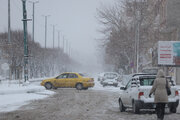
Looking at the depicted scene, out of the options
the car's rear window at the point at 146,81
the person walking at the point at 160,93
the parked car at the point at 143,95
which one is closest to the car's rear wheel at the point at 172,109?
the parked car at the point at 143,95

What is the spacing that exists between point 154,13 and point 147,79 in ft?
145

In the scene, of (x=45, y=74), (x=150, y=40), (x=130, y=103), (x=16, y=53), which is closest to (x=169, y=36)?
(x=150, y=40)

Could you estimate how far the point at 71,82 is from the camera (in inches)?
1433

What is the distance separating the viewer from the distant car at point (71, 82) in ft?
119

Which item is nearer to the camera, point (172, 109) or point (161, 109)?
point (161, 109)

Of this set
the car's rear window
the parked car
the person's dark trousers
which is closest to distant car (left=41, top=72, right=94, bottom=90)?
the parked car

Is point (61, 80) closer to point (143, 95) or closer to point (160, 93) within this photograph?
point (143, 95)

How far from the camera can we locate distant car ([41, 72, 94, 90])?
119 ft

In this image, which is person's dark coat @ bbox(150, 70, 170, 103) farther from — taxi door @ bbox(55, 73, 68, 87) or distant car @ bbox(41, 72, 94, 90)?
taxi door @ bbox(55, 73, 68, 87)

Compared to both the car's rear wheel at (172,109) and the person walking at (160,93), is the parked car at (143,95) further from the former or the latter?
the person walking at (160,93)

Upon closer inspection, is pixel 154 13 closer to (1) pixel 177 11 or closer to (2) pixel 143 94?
(1) pixel 177 11

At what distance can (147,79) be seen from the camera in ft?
50.6

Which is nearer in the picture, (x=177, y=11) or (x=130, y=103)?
(x=130, y=103)

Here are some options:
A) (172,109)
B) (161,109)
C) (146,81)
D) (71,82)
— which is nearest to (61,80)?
(71,82)
